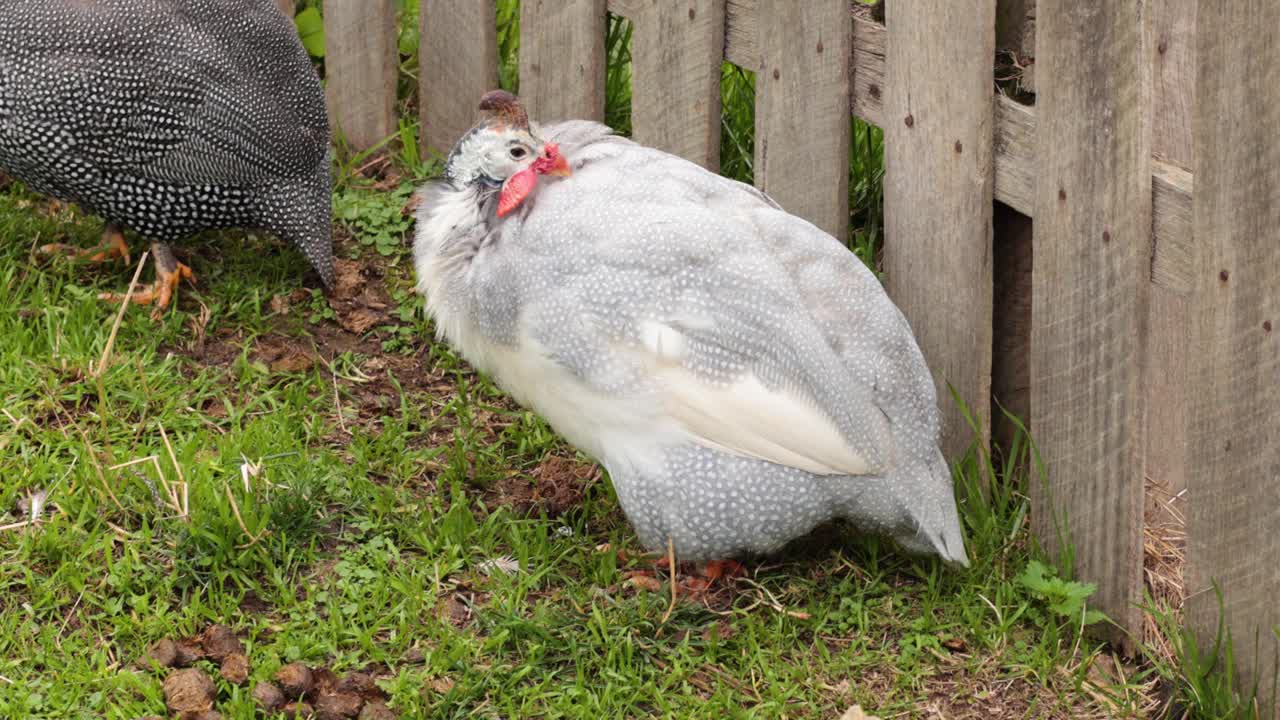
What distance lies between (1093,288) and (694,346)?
749 millimetres

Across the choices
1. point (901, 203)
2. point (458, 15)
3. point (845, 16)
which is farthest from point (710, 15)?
point (458, 15)

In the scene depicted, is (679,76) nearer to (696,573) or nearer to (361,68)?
(696,573)

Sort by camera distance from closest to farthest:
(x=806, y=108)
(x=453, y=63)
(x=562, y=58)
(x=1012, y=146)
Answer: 1. (x=1012, y=146)
2. (x=806, y=108)
3. (x=562, y=58)
4. (x=453, y=63)

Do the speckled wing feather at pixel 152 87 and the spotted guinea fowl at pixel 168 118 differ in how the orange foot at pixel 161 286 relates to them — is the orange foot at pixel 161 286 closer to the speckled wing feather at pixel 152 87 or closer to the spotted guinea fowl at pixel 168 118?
the spotted guinea fowl at pixel 168 118

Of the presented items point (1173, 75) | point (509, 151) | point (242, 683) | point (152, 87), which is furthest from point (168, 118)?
point (1173, 75)

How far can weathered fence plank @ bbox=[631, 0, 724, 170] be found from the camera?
3.65 metres

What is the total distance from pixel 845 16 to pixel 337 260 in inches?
69.1

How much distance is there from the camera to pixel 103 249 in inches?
172

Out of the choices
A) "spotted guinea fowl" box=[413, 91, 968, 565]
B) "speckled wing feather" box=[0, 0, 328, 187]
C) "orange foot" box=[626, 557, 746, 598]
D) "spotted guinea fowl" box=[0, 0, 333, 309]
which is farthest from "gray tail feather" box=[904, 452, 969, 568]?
"speckled wing feather" box=[0, 0, 328, 187]

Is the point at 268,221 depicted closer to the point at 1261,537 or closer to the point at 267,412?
the point at 267,412

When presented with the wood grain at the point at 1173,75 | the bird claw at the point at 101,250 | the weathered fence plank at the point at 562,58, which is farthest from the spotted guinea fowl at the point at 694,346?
the bird claw at the point at 101,250

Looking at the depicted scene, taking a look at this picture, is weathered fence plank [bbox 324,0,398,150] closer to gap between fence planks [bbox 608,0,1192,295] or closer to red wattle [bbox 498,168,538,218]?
gap between fence planks [bbox 608,0,1192,295]

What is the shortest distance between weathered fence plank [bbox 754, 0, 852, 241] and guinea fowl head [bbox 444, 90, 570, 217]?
0.57 metres

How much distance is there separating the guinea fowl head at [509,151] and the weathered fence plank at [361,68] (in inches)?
60.1
